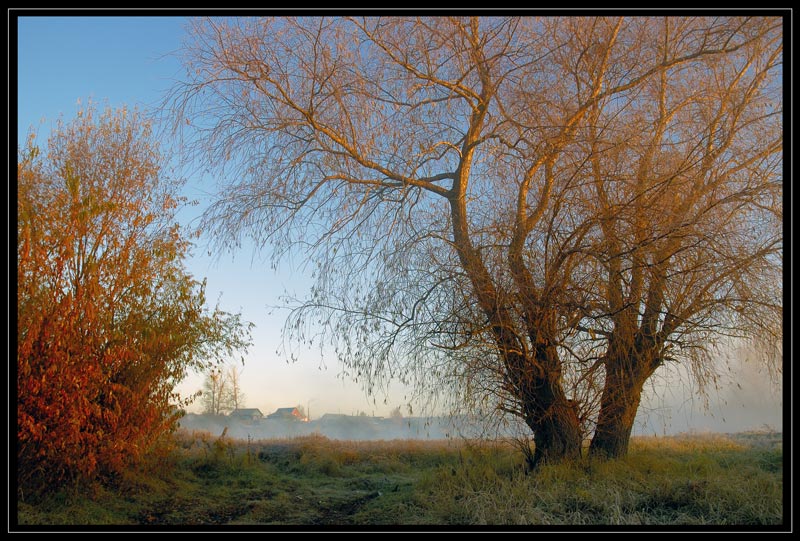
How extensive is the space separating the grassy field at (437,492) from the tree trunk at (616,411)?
266 millimetres

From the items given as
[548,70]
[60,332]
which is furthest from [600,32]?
[60,332]

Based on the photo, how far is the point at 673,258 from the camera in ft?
22.2

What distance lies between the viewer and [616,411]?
7402 millimetres

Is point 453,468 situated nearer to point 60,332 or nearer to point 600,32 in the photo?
point 60,332

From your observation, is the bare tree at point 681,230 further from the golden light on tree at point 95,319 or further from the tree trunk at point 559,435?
the golden light on tree at point 95,319

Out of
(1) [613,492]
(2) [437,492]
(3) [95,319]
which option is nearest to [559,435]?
(1) [613,492]

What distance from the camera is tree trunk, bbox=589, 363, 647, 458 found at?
23.6 feet

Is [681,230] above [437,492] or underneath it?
above

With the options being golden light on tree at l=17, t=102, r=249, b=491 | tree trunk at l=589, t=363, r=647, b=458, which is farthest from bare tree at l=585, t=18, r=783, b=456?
golden light on tree at l=17, t=102, r=249, b=491

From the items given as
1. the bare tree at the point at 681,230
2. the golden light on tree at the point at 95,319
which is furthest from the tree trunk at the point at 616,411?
the golden light on tree at the point at 95,319

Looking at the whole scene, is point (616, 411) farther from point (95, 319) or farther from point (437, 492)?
point (95, 319)

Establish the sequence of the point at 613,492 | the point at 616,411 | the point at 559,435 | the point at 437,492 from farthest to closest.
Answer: the point at 616,411
the point at 559,435
the point at 437,492
the point at 613,492

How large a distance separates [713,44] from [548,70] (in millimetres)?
2289

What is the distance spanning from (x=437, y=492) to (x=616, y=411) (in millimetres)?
2663
